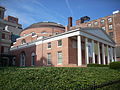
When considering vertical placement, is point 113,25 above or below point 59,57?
above

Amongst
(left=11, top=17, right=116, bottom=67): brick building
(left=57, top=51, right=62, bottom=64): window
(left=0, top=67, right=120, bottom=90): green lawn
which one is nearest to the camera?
(left=0, top=67, right=120, bottom=90): green lawn

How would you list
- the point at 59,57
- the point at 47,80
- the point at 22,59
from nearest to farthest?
the point at 47,80 → the point at 59,57 → the point at 22,59

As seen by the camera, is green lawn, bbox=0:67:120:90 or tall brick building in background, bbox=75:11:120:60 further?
tall brick building in background, bbox=75:11:120:60

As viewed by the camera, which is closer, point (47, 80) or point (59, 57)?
point (47, 80)

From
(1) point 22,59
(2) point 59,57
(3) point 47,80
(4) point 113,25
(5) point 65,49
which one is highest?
(4) point 113,25

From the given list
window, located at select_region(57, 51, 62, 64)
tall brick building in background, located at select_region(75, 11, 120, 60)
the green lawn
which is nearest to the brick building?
window, located at select_region(57, 51, 62, 64)

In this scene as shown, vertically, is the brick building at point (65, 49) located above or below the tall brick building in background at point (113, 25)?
below

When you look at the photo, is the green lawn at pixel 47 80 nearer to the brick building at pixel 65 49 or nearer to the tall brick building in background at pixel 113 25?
the brick building at pixel 65 49

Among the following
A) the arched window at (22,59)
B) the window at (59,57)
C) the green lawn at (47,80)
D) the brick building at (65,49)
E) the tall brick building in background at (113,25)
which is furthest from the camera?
the tall brick building in background at (113,25)

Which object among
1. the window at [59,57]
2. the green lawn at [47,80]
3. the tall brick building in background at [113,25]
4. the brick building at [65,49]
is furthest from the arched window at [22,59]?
the tall brick building in background at [113,25]

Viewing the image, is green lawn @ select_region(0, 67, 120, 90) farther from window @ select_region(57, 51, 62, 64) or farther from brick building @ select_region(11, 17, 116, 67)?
window @ select_region(57, 51, 62, 64)

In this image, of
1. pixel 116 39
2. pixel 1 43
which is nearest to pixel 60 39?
pixel 1 43

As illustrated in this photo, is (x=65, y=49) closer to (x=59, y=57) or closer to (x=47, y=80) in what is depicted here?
(x=59, y=57)

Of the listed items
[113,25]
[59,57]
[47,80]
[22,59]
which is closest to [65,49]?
[59,57]
